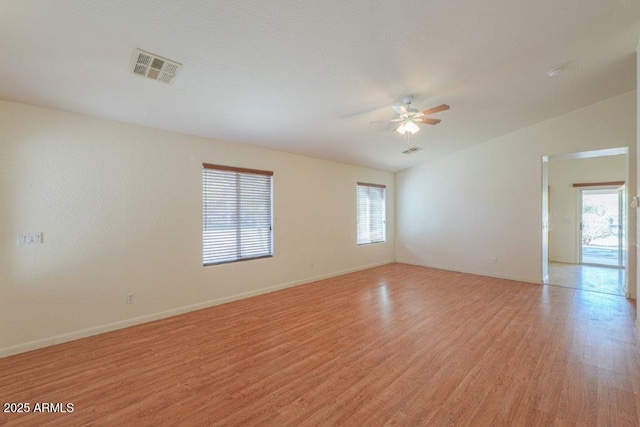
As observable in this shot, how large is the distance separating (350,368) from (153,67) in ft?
10.5

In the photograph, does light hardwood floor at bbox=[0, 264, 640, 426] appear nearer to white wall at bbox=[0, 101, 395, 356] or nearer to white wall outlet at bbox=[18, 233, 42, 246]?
white wall at bbox=[0, 101, 395, 356]

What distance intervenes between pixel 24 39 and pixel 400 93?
3404mm

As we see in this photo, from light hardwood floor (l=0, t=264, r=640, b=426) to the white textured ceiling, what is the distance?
2.62 metres

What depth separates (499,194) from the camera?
5809 millimetres

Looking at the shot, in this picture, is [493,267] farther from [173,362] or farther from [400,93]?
[173,362]

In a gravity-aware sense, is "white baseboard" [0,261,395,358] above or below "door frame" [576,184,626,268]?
below

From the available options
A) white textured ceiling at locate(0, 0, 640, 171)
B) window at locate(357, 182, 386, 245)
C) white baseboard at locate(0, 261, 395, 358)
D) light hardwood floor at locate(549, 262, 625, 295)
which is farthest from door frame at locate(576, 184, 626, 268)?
white baseboard at locate(0, 261, 395, 358)

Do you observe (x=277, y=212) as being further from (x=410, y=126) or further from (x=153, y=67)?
(x=153, y=67)

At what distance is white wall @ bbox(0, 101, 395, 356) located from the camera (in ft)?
9.30

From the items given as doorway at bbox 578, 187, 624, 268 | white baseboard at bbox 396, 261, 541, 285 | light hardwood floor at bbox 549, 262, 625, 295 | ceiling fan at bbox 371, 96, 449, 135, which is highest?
ceiling fan at bbox 371, 96, 449, 135

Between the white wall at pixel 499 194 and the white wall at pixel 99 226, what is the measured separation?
4214 mm

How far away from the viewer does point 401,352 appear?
A: 2797 millimetres

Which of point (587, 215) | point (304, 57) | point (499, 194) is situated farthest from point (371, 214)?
point (587, 215)

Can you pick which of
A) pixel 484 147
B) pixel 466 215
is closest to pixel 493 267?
pixel 466 215
